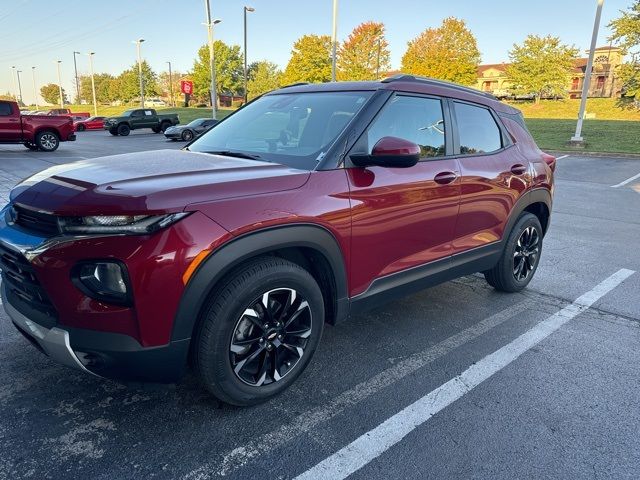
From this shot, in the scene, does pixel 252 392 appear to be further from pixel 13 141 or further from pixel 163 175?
pixel 13 141

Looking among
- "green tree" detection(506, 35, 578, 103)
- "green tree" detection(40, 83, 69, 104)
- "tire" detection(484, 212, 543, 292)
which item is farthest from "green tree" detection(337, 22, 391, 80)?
"green tree" detection(40, 83, 69, 104)

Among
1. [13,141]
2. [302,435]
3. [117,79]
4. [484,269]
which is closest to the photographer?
[302,435]

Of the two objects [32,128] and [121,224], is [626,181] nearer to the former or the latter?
[121,224]

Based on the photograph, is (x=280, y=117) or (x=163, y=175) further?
(x=280, y=117)

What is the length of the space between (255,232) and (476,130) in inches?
91.0

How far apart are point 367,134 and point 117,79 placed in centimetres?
9696

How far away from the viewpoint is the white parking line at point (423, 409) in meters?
2.18

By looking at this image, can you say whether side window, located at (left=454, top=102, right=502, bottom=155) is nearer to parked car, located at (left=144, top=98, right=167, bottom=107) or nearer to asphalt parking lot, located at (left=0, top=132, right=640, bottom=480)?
asphalt parking lot, located at (left=0, top=132, right=640, bottom=480)

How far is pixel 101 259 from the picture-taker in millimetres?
2023

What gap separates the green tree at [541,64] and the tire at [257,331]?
5404cm

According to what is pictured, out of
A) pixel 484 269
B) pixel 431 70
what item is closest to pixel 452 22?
pixel 431 70

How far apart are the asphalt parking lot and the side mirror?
1.32 meters

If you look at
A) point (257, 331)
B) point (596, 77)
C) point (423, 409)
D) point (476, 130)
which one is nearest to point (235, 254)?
point (257, 331)

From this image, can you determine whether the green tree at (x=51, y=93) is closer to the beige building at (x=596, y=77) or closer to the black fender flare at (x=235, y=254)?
the beige building at (x=596, y=77)
